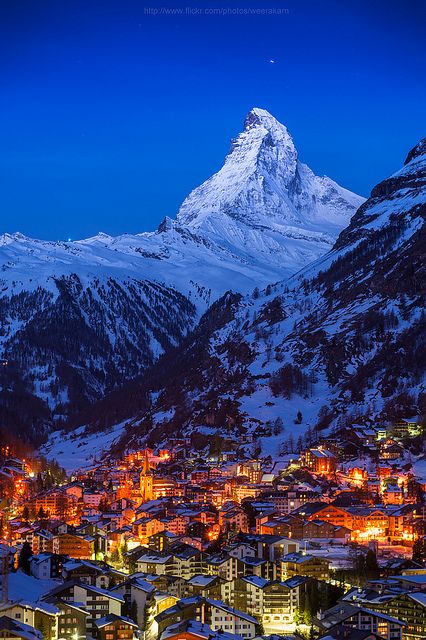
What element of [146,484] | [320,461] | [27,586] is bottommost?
[27,586]

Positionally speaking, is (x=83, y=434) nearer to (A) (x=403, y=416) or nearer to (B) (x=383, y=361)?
(B) (x=383, y=361)

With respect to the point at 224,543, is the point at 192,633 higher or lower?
lower

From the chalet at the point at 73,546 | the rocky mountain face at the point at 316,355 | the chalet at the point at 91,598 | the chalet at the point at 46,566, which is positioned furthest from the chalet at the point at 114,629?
the rocky mountain face at the point at 316,355

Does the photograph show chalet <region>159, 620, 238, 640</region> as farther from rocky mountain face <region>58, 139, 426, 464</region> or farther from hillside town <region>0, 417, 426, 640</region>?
rocky mountain face <region>58, 139, 426, 464</region>

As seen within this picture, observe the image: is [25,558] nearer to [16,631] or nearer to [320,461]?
[16,631]

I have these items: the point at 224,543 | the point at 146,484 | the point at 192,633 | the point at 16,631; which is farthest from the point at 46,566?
the point at 146,484

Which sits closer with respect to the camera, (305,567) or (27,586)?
(27,586)

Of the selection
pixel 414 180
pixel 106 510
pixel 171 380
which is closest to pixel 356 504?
pixel 106 510

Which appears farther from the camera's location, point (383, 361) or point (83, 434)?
point (83, 434)
